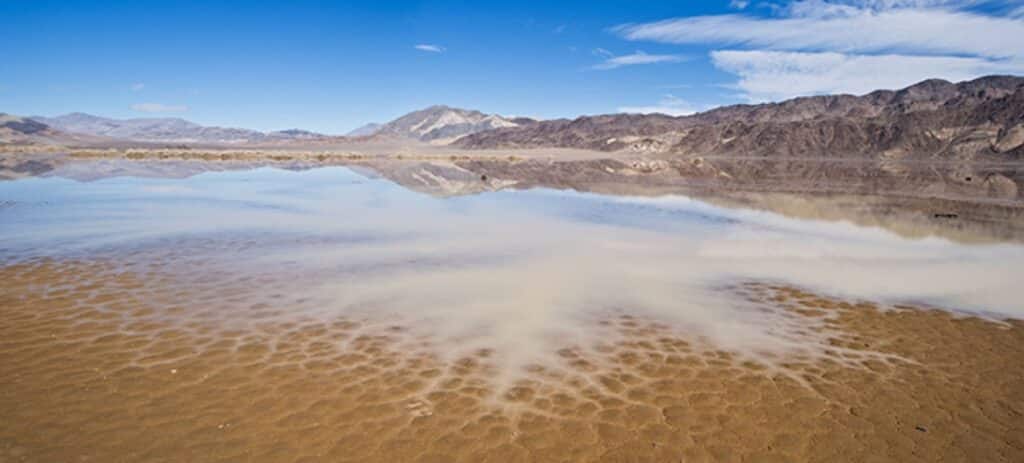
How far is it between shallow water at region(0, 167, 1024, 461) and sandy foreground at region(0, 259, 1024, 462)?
0.05 meters

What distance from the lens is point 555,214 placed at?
22328mm

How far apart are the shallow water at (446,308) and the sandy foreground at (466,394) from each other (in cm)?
5

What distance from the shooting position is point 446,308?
9742mm

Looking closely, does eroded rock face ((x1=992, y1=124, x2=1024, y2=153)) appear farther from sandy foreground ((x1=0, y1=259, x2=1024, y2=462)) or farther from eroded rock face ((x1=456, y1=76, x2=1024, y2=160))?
sandy foreground ((x1=0, y1=259, x2=1024, y2=462))

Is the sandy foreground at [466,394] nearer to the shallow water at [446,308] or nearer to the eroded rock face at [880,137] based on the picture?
the shallow water at [446,308]

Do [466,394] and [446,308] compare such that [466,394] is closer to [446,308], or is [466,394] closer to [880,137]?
[446,308]

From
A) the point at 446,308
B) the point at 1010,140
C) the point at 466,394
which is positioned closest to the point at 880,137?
the point at 1010,140

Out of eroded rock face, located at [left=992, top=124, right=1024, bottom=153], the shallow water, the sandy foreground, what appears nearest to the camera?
the sandy foreground

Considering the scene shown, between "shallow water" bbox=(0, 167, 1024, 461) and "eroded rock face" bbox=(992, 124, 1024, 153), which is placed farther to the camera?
"eroded rock face" bbox=(992, 124, 1024, 153)

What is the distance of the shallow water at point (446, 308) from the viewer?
6344 millimetres

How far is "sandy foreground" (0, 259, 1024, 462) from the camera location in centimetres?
543

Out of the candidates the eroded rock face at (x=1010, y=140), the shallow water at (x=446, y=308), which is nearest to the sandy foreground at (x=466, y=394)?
the shallow water at (x=446, y=308)

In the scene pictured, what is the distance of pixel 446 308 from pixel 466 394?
3.34 m

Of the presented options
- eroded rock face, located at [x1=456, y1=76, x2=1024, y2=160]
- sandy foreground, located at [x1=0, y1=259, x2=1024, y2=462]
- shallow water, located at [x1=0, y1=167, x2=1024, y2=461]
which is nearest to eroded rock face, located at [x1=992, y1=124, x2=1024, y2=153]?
eroded rock face, located at [x1=456, y1=76, x2=1024, y2=160]
